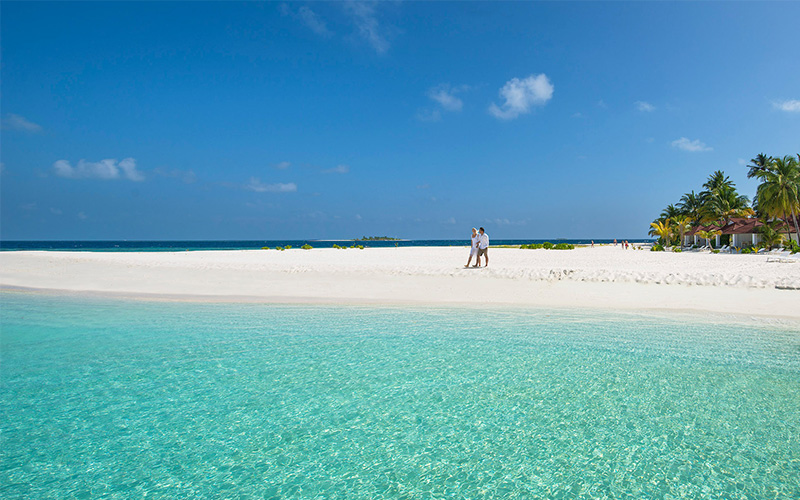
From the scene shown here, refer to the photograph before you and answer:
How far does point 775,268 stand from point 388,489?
75.4 ft

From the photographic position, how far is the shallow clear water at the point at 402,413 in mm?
3855

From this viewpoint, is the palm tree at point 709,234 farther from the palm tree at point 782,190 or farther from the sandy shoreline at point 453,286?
the sandy shoreline at point 453,286

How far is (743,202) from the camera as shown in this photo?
215ft

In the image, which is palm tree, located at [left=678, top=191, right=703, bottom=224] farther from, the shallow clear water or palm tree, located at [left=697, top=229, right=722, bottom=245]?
the shallow clear water

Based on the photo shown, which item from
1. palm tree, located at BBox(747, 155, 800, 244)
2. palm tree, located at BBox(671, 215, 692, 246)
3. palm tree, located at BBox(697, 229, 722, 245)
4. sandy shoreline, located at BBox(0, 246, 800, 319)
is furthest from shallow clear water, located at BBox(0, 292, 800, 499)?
palm tree, located at BBox(671, 215, 692, 246)

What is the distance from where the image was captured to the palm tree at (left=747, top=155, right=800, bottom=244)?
138ft

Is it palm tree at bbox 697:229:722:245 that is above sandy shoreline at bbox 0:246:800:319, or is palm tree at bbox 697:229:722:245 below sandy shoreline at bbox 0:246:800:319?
above

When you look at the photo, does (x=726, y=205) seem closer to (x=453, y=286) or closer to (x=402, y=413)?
(x=453, y=286)

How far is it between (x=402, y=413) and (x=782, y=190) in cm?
5371

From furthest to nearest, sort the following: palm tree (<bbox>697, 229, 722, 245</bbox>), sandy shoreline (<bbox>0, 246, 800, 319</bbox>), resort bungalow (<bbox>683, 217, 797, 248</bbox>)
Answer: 1. palm tree (<bbox>697, 229, 722, 245</bbox>)
2. resort bungalow (<bbox>683, 217, 797, 248</bbox>)
3. sandy shoreline (<bbox>0, 246, 800, 319</bbox>)

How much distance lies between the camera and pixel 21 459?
4.16 meters

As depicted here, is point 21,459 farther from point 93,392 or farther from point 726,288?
point 726,288

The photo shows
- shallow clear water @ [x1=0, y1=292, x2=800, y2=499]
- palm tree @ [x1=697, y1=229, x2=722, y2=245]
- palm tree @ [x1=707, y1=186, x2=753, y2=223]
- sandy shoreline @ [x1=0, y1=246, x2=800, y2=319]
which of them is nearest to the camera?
shallow clear water @ [x1=0, y1=292, x2=800, y2=499]

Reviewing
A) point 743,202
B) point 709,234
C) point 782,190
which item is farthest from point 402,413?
point 743,202
